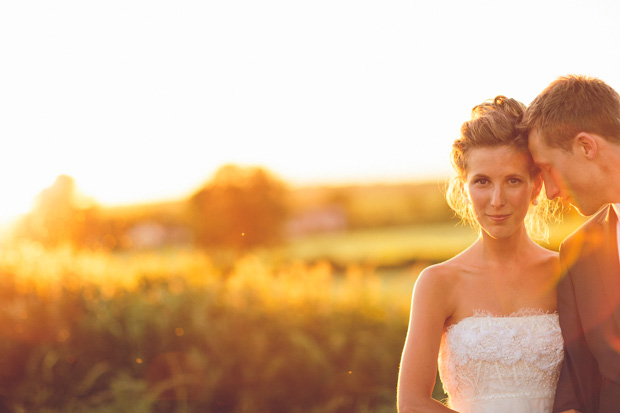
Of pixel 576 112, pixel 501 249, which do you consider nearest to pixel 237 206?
pixel 501 249

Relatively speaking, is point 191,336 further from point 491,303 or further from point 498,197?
point 498,197

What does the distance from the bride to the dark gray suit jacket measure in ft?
0.70

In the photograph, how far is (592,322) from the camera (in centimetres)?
308

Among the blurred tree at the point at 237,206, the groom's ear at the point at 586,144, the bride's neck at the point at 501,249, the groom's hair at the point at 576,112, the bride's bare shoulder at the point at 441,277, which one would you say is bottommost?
the blurred tree at the point at 237,206

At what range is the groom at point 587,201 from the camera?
3031mm

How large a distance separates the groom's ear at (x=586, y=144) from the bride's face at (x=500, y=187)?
0.89 ft

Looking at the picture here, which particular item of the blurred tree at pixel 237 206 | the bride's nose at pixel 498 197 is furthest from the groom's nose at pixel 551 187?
the blurred tree at pixel 237 206

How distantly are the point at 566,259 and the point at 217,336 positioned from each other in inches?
176

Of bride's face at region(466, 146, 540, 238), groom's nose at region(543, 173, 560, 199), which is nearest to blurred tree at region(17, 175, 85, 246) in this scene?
bride's face at region(466, 146, 540, 238)

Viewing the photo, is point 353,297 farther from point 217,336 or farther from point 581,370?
point 581,370

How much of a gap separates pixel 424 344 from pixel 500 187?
85cm

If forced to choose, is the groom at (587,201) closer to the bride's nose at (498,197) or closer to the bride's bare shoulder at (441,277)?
the bride's nose at (498,197)

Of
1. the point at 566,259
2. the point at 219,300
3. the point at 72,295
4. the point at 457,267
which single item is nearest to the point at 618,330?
the point at 566,259

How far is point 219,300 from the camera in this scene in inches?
298
